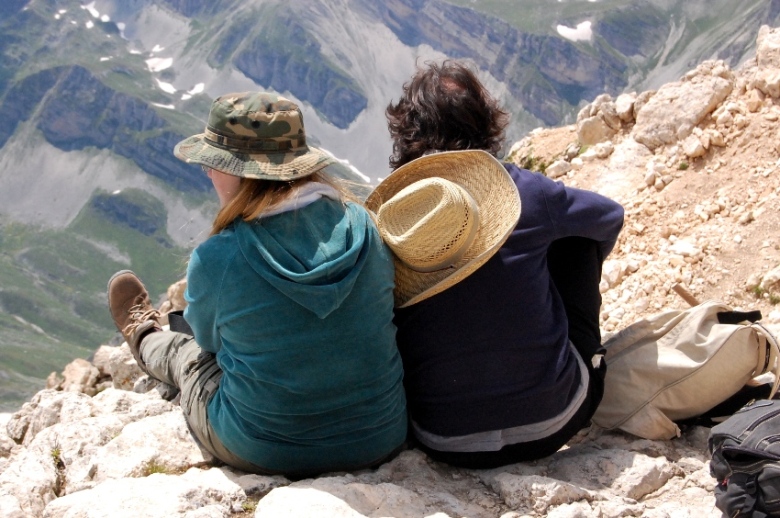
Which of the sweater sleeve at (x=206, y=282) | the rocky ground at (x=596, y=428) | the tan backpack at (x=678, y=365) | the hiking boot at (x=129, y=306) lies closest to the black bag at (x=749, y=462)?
the rocky ground at (x=596, y=428)

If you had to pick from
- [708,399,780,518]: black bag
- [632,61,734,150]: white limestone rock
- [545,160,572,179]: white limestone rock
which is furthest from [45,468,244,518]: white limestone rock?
[545,160,572,179]: white limestone rock

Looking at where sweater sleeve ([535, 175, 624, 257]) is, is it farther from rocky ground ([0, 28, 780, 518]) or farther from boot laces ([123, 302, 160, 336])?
boot laces ([123, 302, 160, 336])

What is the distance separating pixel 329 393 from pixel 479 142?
1741mm

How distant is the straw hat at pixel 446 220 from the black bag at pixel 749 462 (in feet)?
4.88

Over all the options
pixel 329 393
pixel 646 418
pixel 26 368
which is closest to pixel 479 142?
pixel 329 393

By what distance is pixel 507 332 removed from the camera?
13.0 ft

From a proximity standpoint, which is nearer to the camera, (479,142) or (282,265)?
(282,265)

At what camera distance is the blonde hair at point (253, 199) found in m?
3.62

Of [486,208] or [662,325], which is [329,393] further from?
[662,325]

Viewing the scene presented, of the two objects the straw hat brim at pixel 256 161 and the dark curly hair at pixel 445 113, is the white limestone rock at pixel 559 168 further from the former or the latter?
the straw hat brim at pixel 256 161

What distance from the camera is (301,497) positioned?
139 inches

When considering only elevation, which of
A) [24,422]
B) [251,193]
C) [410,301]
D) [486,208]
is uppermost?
[251,193]

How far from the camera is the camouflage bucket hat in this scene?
12.1 ft

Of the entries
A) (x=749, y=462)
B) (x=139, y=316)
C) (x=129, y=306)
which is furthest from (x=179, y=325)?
(x=749, y=462)
